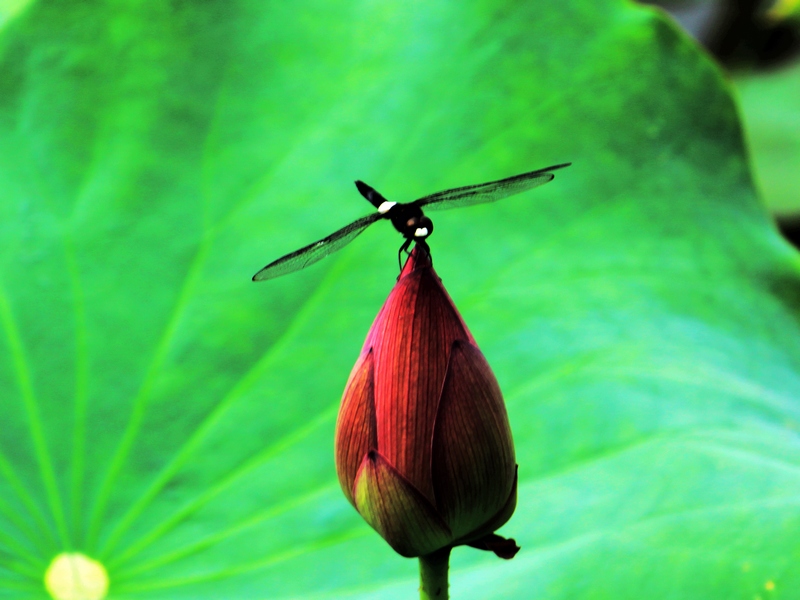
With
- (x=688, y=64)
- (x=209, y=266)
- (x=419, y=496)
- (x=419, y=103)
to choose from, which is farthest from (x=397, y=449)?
(x=688, y=64)

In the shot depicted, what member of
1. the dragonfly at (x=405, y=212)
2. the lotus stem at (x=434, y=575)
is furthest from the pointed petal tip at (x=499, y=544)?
the dragonfly at (x=405, y=212)

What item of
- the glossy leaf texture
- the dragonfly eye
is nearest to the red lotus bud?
the dragonfly eye

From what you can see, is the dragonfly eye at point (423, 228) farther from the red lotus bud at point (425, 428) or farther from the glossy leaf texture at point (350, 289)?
the glossy leaf texture at point (350, 289)

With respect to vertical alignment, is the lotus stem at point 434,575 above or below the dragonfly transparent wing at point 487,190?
below

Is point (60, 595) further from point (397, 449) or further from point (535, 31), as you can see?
point (535, 31)

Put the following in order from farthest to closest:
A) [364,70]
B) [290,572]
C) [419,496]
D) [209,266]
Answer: [364,70]
[209,266]
[290,572]
[419,496]

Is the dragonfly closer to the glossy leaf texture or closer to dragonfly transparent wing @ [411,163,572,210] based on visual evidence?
dragonfly transparent wing @ [411,163,572,210]
